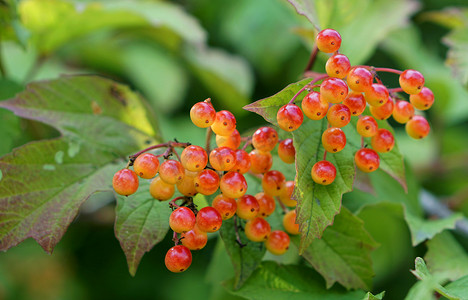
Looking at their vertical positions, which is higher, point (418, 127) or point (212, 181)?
point (418, 127)

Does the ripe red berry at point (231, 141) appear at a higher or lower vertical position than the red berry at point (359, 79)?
lower

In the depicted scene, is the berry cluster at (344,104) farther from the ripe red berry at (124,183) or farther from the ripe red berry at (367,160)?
the ripe red berry at (124,183)

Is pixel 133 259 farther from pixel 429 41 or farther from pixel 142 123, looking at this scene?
pixel 429 41

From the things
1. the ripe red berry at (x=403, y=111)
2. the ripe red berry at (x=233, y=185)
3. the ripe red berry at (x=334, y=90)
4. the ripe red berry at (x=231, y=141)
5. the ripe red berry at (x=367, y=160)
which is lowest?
the ripe red berry at (x=233, y=185)

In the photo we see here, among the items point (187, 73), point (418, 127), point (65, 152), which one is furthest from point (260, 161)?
point (187, 73)

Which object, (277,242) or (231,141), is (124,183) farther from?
(277,242)

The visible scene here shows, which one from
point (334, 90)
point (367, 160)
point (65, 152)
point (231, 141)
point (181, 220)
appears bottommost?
point (65, 152)

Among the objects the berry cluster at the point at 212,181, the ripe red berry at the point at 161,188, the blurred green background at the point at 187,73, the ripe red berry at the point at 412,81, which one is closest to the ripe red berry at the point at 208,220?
the berry cluster at the point at 212,181
